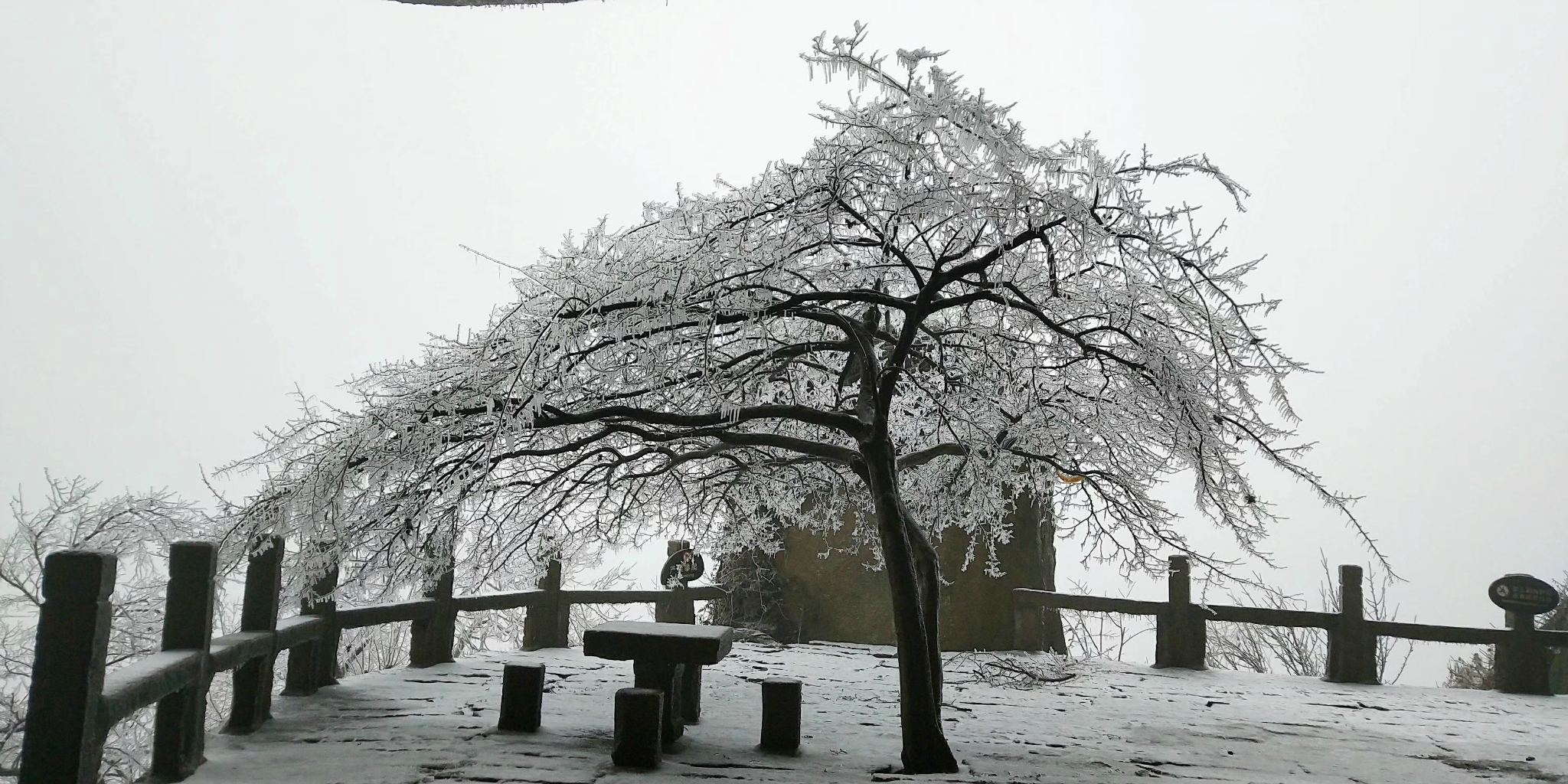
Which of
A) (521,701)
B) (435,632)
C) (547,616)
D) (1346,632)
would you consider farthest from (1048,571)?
(521,701)

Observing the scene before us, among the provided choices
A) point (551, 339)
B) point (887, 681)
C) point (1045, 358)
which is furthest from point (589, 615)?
point (551, 339)

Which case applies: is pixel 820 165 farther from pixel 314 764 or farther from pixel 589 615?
pixel 589 615

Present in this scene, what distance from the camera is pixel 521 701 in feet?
19.5

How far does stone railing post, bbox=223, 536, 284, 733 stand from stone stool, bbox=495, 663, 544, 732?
1.44 metres

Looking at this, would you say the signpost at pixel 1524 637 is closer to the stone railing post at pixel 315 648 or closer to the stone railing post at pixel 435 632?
the stone railing post at pixel 435 632

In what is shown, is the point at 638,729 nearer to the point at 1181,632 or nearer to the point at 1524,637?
the point at 1181,632

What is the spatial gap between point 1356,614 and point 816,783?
25.1ft

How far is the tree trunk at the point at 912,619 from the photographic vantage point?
17.2 feet

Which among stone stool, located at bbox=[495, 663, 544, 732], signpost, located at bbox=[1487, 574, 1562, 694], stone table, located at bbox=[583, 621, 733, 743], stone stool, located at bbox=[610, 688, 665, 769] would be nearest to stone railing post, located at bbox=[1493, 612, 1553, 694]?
signpost, located at bbox=[1487, 574, 1562, 694]

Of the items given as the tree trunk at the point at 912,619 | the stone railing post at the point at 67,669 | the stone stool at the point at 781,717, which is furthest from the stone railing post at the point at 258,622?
the tree trunk at the point at 912,619

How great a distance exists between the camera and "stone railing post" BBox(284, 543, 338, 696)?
6859 mm

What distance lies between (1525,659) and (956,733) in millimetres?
7258

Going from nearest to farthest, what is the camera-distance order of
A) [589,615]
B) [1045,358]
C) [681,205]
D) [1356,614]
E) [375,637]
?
[681,205]
[1045,358]
[1356,614]
[375,637]
[589,615]

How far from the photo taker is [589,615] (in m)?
15.4
